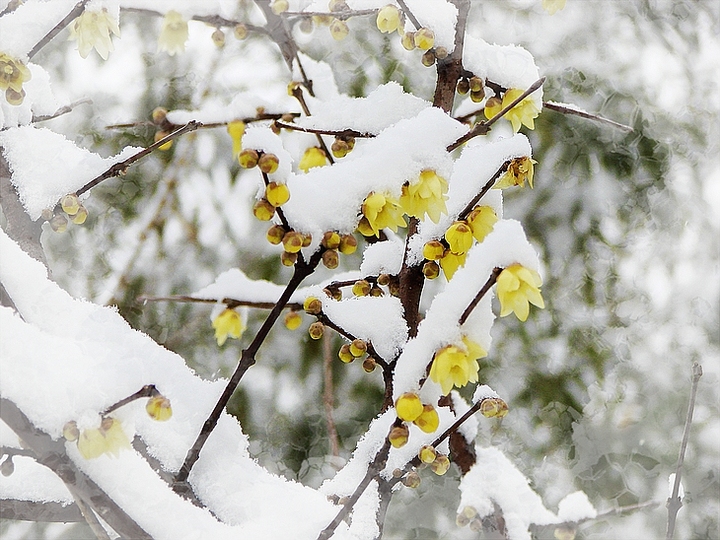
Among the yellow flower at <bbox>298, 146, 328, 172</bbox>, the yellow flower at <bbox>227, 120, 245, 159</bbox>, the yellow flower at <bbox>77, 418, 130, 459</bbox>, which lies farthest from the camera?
the yellow flower at <bbox>298, 146, 328, 172</bbox>

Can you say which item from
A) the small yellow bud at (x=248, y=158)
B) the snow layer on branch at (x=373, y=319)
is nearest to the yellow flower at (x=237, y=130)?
the small yellow bud at (x=248, y=158)

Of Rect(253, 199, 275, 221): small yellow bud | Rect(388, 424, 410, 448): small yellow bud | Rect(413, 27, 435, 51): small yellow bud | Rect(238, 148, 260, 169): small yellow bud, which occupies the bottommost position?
Rect(388, 424, 410, 448): small yellow bud

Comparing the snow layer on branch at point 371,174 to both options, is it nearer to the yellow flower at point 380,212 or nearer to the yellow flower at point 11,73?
the yellow flower at point 380,212

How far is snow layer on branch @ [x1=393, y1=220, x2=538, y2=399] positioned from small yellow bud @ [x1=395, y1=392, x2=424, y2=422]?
19 millimetres

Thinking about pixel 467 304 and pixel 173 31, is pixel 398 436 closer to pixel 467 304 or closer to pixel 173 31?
pixel 467 304

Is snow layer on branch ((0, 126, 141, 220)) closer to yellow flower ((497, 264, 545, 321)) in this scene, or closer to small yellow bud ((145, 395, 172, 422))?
small yellow bud ((145, 395, 172, 422))

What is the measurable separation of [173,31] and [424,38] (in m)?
0.25

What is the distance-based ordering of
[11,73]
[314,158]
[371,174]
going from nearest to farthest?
[371,174], [11,73], [314,158]

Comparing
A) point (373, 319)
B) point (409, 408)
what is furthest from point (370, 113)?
point (409, 408)

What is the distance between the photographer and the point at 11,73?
0.65 metres

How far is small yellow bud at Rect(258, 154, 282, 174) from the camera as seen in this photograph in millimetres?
479

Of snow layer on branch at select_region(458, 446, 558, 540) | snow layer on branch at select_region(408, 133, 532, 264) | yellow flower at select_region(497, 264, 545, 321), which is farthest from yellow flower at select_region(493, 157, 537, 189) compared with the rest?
snow layer on branch at select_region(458, 446, 558, 540)

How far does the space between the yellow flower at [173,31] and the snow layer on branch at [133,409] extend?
252mm

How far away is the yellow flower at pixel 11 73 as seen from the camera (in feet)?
2.11
